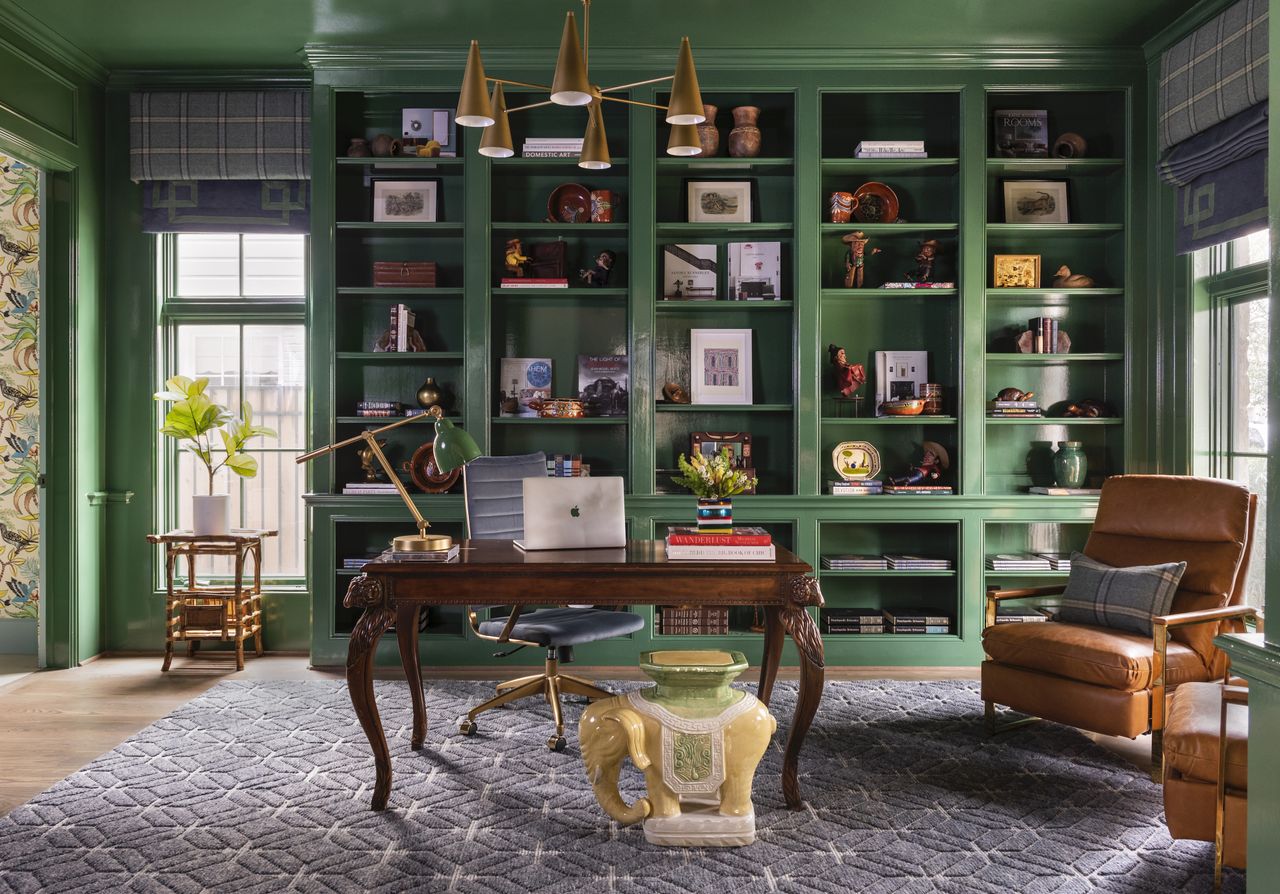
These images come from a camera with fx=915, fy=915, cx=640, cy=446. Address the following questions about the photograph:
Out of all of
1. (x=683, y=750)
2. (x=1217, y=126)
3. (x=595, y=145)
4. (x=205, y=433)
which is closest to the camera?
(x=683, y=750)

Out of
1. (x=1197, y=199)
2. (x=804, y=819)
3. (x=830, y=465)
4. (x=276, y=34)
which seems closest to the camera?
(x=804, y=819)

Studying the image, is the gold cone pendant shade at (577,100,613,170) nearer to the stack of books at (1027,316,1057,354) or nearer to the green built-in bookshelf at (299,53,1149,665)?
the green built-in bookshelf at (299,53,1149,665)

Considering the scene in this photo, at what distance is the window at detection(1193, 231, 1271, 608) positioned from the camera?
3982 mm

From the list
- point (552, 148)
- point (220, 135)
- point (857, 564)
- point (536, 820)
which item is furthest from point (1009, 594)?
point (220, 135)

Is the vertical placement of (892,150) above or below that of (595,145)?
above

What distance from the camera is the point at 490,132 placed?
10.1ft

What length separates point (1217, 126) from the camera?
3.94 metres

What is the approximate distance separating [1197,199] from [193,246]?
5.11 meters

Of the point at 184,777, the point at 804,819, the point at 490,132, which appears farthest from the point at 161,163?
the point at 804,819

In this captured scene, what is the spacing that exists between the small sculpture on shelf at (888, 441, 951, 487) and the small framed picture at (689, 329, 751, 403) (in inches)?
35.8

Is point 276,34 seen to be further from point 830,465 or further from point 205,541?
point 830,465

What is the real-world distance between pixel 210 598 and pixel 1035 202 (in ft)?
15.5

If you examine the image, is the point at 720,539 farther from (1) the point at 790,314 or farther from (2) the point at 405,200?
(2) the point at 405,200

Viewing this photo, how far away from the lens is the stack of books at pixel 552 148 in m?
4.54
